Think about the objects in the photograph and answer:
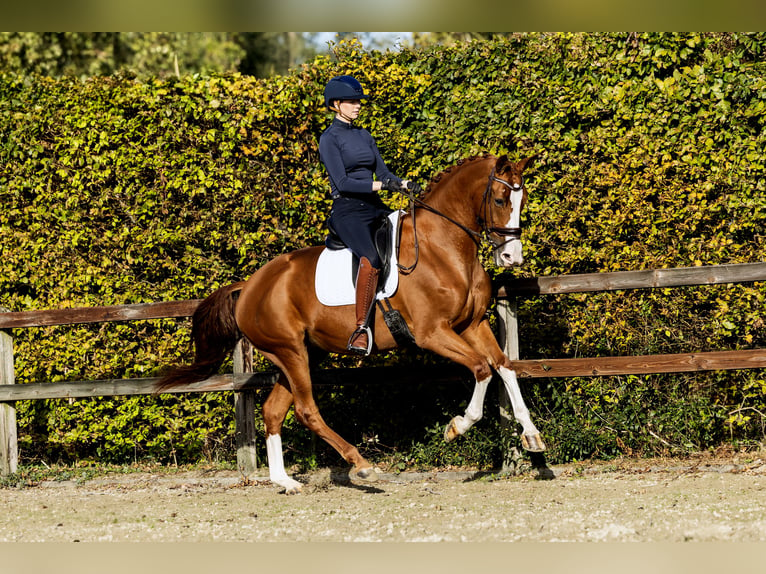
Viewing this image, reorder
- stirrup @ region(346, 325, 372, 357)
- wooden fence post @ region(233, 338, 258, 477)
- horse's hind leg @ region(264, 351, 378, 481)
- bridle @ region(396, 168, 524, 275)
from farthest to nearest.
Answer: wooden fence post @ region(233, 338, 258, 477), horse's hind leg @ region(264, 351, 378, 481), stirrup @ region(346, 325, 372, 357), bridle @ region(396, 168, 524, 275)

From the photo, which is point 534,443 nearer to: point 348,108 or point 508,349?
point 508,349

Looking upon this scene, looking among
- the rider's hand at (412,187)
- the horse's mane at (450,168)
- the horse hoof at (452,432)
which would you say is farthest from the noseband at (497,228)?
the horse hoof at (452,432)

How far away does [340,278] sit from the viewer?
21.4 feet

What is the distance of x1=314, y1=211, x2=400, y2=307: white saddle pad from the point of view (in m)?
6.42

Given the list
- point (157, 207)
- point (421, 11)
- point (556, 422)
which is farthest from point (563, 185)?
point (421, 11)

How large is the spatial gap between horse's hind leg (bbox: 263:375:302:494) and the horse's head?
7.38 ft

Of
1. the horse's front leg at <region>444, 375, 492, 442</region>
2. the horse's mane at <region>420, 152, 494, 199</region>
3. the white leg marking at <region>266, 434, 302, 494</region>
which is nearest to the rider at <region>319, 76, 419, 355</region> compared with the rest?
the horse's mane at <region>420, 152, 494, 199</region>

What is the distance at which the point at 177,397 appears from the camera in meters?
8.05

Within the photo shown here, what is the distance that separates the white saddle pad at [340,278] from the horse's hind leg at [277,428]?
97cm

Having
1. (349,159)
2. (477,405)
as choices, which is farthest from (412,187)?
(477,405)

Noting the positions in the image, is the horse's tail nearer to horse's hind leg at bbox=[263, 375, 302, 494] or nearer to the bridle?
horse's hind leg at bbox=[263, 375, 302, 494]

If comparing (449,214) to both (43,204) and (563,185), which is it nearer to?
(563,185)

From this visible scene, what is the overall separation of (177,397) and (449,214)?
3.45 meters

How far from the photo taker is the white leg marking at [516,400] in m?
6.35
